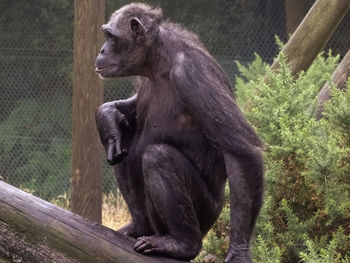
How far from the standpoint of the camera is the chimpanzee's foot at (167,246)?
322cm

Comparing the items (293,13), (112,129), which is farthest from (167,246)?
(293,13)

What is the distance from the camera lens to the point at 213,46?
862 cm

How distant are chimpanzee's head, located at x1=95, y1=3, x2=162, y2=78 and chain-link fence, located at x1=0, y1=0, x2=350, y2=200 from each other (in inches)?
196

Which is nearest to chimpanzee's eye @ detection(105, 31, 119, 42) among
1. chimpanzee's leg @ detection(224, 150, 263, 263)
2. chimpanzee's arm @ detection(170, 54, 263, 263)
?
chimpanzee's arm @ detection(170, 54, 263, 263)

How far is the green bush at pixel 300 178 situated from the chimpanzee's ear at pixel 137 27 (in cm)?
117

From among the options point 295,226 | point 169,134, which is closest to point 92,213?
point 295,226

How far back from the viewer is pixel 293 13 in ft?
27.7

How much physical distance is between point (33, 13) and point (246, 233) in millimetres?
6382

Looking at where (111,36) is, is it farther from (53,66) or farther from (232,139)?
(53,66)

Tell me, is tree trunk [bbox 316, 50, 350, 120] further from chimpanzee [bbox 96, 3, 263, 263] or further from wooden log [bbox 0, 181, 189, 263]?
wooden log [bbox 0, 181, 189, 263]

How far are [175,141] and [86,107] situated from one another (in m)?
2.56

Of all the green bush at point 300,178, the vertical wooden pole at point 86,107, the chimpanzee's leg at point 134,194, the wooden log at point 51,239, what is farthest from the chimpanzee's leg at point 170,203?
the vertical wooden pole at point 86,107

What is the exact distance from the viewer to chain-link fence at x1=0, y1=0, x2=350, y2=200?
28.0 feet

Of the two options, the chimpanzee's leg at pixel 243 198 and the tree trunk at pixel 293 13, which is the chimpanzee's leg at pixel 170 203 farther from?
the tree trunk at pixel 293 13
